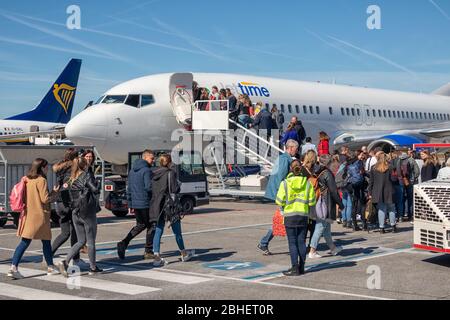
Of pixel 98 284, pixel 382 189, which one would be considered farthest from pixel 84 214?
pixel 382 189

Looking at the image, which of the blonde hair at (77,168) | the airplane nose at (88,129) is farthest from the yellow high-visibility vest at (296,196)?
the airplane nose at (88,129)

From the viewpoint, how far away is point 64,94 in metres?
56.4

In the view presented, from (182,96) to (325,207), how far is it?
11835 mm

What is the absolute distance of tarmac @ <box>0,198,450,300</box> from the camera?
8109 mm

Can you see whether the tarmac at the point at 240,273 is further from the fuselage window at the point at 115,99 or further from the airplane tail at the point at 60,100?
the airplane tail at the point at 60,100

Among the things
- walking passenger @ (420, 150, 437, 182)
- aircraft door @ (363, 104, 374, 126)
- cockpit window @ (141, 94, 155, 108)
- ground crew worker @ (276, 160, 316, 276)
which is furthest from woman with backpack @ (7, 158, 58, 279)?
aircraft door @ (363, 104, 374, 126)

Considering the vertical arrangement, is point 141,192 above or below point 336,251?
above

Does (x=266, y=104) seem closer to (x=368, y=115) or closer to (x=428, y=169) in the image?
(x=368, y=115)

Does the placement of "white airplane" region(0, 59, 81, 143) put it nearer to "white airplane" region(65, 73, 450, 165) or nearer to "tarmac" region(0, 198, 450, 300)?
"white airplane" region(65, 73, 450, 165)

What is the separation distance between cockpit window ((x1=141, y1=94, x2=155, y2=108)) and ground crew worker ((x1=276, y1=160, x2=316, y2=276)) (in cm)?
1242

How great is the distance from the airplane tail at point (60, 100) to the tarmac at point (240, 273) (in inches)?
1650
